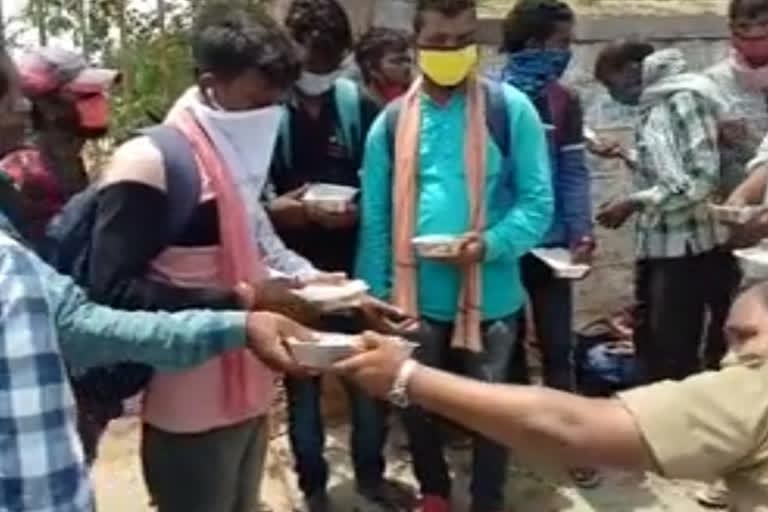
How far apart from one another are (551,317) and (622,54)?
1.14 meters

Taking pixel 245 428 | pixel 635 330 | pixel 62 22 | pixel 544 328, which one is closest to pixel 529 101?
pixel 544 328

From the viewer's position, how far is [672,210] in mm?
5270

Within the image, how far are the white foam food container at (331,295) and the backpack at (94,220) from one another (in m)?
0.35

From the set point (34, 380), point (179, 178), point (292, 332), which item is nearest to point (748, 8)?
point (179, 178)

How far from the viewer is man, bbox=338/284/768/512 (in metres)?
2.26

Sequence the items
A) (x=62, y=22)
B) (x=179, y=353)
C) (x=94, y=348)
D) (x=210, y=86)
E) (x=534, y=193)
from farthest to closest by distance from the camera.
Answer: (x=62, y=22)
(x=534, y=193)
(x=210, y=86)
(x=179, y=353)
(x=94, y=348)

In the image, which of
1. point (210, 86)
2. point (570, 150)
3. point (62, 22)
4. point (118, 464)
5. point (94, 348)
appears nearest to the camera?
point (94, 348)

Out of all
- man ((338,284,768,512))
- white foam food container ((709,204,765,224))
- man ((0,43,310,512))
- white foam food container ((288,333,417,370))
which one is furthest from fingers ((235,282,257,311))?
white foam food container ((709,204,765,224))

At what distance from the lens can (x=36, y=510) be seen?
2.34 m

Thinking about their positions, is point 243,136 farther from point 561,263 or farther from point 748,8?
point 748,8

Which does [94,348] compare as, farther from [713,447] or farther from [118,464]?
[118,464]

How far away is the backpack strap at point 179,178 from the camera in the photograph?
331 centimetres

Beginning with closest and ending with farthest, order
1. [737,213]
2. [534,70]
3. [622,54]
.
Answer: [737,213], [534,70], [622,54]

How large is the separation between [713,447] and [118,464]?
3.69 m
